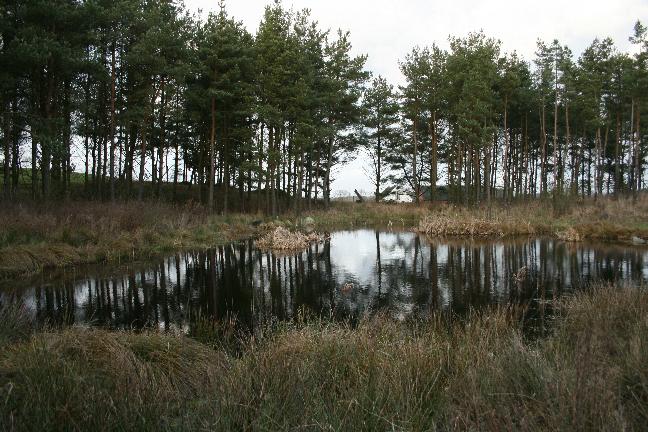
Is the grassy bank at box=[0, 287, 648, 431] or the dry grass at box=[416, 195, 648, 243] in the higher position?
the dry grass at box=[416, 195, 648, 243]

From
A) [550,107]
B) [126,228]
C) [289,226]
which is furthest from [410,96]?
[126,228]

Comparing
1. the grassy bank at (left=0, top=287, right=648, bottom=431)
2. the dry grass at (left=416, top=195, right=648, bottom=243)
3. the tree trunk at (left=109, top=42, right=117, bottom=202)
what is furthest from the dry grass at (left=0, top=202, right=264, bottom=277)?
the dry grass at (left=416, top=195, right=648, bottom=243)

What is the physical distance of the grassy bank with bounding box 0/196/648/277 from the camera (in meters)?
13.2

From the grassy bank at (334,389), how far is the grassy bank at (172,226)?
9.87 metres

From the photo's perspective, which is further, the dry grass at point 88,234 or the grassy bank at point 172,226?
the grassy bank at point 172,226

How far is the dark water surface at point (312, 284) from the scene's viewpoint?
8.52 m

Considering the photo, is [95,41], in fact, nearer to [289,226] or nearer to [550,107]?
[289,226]

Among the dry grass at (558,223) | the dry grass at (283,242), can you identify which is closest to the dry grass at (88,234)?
the dry grass at (283,242)

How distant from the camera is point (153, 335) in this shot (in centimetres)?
550

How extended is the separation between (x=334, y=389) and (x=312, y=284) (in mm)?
7963

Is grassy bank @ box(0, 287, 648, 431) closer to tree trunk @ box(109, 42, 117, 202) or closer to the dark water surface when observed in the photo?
the dark water surface

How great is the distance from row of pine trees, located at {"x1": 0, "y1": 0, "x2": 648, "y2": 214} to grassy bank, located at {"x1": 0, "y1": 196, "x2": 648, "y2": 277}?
2.62m

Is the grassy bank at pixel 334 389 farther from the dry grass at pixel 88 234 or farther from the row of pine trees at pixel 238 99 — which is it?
the row of pine trees at pixel 238 99

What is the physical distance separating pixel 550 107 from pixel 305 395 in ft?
148
